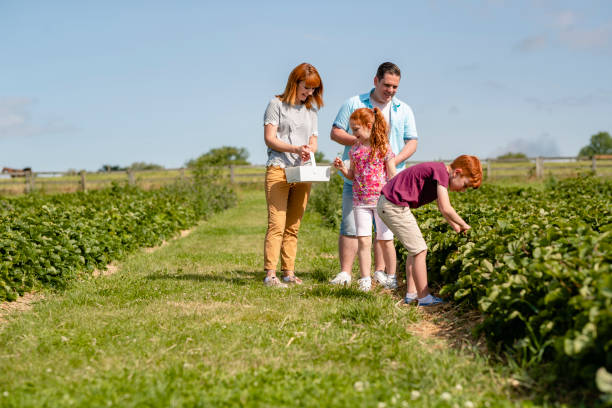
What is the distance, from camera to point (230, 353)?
368 centimetres

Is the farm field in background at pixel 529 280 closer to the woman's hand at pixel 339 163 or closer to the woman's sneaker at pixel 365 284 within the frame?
the woman's sneaker at pixel 365 284

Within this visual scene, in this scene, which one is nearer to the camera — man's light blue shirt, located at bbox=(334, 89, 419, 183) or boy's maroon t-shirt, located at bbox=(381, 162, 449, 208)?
boy's maroon t-shirt, located at bbox=(381, 162, 449, 208)

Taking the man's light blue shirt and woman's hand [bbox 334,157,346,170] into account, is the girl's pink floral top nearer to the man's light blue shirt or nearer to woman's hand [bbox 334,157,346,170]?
woman's hand [bbox 334,157,346,170]

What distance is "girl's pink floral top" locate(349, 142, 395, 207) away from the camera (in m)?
5.48

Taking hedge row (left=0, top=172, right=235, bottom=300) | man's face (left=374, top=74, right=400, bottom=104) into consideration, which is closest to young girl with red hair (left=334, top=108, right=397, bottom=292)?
man's face (left=374, top=74, right=400, bottom=104)

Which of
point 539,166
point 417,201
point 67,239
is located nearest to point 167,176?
point 539,166

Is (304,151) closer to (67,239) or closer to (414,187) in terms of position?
(414,187)

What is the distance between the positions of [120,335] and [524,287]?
2.79 meters

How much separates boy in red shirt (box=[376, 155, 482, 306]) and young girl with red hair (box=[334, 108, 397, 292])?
43 centimetres

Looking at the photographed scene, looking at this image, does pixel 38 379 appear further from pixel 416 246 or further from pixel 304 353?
pixel 416 246

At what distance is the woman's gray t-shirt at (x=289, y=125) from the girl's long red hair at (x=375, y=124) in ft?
2.14

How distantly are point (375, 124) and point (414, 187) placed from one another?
2.74ft

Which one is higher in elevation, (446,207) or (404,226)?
(446,207)

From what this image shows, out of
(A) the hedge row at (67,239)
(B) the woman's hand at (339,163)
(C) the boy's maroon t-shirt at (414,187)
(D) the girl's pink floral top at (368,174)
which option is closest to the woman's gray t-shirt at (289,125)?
(B) the woman's hand at (339,163)
